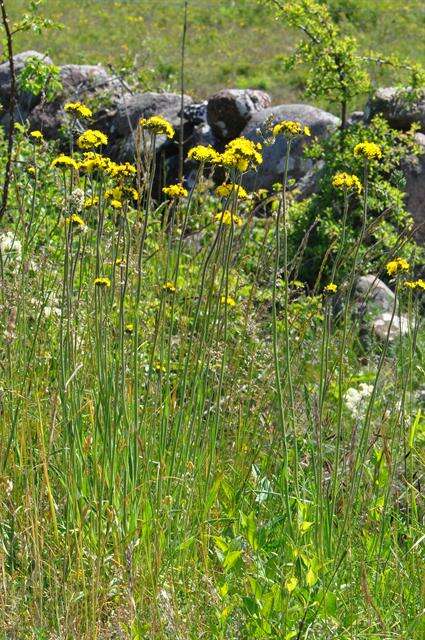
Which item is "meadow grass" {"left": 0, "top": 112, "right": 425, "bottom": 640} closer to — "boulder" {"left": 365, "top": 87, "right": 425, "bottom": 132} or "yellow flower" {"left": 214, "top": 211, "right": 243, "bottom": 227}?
"yellow flower" {"left": 214, "top": 211, "right": 243, "bottom": 227}

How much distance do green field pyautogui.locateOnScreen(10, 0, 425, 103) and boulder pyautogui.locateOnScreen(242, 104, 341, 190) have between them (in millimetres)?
4689

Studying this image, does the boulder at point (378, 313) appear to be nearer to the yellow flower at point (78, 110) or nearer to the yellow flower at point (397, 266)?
the yellow flower at point (397, 266)

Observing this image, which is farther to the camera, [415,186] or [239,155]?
[415,186]

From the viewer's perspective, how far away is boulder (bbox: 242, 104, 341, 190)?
7.79 m

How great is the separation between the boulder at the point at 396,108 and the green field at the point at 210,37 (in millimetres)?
5393

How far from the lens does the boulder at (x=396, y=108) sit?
750 cm

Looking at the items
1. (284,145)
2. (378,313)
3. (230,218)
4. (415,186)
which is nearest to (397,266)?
(230,218)

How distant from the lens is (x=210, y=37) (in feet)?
56.6

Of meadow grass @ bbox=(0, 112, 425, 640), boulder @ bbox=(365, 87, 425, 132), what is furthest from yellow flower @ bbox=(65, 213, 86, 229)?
boulder @ bbox=(365, 87, 425, 132)

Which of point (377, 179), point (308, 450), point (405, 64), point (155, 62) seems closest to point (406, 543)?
point (308, 450)

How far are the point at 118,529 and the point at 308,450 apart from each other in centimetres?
100

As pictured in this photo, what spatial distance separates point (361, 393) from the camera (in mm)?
4070

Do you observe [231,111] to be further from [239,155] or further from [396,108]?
[239,155]

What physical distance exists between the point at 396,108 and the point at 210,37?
34.0ft
